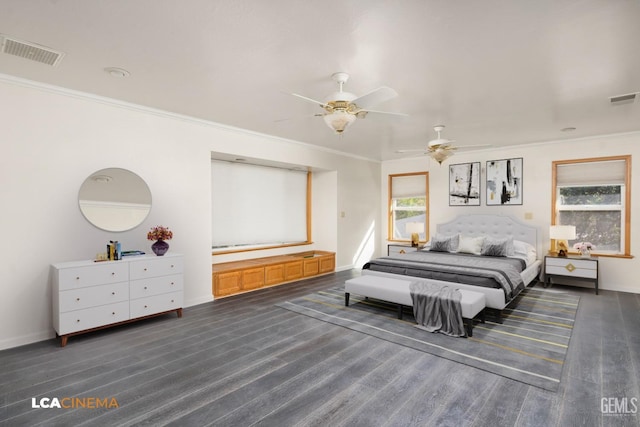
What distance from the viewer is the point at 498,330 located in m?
3.59

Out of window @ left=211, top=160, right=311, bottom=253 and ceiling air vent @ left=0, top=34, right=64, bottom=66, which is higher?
ceiling air vent @ left=0, top=34, right=64, bottom=66

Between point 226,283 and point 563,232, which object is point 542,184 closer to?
point 563,232

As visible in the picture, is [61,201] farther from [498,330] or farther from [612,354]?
[612,354]

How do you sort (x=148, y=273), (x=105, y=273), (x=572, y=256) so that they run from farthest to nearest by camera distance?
(x=572, y=256) → (x=148, y=273) → (x=105, y=273)

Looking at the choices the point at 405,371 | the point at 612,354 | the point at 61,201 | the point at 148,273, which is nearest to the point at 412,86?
the point at 405,371

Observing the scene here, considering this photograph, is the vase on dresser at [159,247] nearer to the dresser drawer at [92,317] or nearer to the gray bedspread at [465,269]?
the dresser drawer at [92,317]

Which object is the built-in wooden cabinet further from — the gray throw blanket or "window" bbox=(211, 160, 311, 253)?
the gray throw blanket

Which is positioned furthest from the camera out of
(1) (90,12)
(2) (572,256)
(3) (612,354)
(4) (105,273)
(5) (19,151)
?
(2) (572,256)

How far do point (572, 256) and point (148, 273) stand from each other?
6736 mm

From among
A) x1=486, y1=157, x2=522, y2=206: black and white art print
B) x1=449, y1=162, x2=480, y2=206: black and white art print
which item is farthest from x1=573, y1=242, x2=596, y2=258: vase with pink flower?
x1=449, y1=162, x2=480, y2=206: black and white art print

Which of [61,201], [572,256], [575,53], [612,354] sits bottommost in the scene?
[612,354]

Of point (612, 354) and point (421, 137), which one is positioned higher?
point (421, 137)

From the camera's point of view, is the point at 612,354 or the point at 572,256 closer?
the point at 612,354

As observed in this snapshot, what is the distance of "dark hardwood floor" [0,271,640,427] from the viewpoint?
6.98 feet
